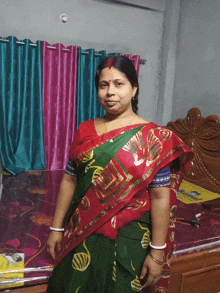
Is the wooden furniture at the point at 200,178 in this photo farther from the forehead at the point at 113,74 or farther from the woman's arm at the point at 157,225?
the forehead at the point at 113,74

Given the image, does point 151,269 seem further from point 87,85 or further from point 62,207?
point 87,85

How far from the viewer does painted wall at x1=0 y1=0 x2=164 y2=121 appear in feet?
7.61

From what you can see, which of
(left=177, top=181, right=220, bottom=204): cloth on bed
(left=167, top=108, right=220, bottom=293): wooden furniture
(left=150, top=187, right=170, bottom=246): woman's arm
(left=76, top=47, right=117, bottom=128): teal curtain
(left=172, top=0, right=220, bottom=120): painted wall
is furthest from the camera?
(left=76, top=47, right=117, bottom=128): teal curtain

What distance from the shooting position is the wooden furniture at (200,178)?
120 cm

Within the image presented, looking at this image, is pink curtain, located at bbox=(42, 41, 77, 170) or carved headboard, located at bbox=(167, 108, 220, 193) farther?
pink curtain, located at bbox=(42, 41, 77, 170)

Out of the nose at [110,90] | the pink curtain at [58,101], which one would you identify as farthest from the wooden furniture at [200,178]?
the pink curtain at [58,101]

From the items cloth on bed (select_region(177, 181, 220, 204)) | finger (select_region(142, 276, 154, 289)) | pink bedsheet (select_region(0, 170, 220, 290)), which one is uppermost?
finger (select_region(142, 276, 154, 289))

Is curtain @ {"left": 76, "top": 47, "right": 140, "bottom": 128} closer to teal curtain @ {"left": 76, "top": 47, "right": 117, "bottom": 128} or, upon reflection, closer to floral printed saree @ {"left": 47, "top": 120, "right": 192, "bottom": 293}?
teal curtain @ {"left": 76, "top": 47, "right": 117, "bottom": 128}

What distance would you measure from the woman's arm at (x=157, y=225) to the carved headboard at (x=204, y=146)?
1.38 meters

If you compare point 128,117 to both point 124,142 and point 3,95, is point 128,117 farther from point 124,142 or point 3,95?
point 3,95

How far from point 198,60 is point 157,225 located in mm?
2034

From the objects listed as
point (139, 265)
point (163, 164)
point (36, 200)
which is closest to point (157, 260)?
point (139, 265)

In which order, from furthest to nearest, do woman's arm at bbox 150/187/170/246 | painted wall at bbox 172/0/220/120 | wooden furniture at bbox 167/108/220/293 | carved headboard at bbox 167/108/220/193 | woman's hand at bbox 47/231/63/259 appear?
painted wall at bbox 172/0/220/120 < carved headboard at bbox 167/108/220/193 < wooden furniture at bbox 167/108/220/293 < woman's hand at bbox 47/231/63/259 < woman's arm at bbox 150/187/170/246

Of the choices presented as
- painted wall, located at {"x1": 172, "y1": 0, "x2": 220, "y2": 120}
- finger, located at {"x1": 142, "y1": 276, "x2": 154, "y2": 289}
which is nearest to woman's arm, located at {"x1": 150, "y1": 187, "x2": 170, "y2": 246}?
finger, located at {"x1": 142, "y1": 276, "x2": 154, "y2": 289}
